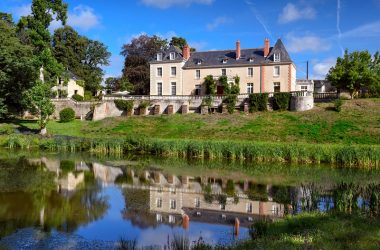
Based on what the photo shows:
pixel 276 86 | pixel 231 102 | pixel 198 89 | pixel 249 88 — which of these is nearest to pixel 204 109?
pixel 231 102

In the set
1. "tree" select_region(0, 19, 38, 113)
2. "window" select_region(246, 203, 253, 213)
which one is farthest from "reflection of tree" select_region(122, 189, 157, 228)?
"tree" select_region(0, 19, 38, 113)

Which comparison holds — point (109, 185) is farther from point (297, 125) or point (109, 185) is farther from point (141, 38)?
point (141, 38)

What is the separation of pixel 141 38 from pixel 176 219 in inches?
2006

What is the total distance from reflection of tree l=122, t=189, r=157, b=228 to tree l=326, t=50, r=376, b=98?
31941mm

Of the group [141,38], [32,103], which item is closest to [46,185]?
[32,103]

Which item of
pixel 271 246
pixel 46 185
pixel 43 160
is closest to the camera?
pixel 271 246

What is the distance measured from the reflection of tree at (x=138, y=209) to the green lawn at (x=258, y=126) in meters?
18.0

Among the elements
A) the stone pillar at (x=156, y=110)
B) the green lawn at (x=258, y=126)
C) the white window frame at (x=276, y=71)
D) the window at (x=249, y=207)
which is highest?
the white window frame at (x=276, y=71)

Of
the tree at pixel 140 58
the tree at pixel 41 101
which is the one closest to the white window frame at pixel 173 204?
the tree at pixel 41 101

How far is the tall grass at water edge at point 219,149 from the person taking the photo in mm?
22609

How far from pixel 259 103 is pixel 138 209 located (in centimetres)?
2784

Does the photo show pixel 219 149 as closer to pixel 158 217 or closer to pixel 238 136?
pixel 238 136

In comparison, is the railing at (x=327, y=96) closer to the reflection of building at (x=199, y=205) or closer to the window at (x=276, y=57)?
the window at (x=276, y=57)

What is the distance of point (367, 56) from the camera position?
42969mm
